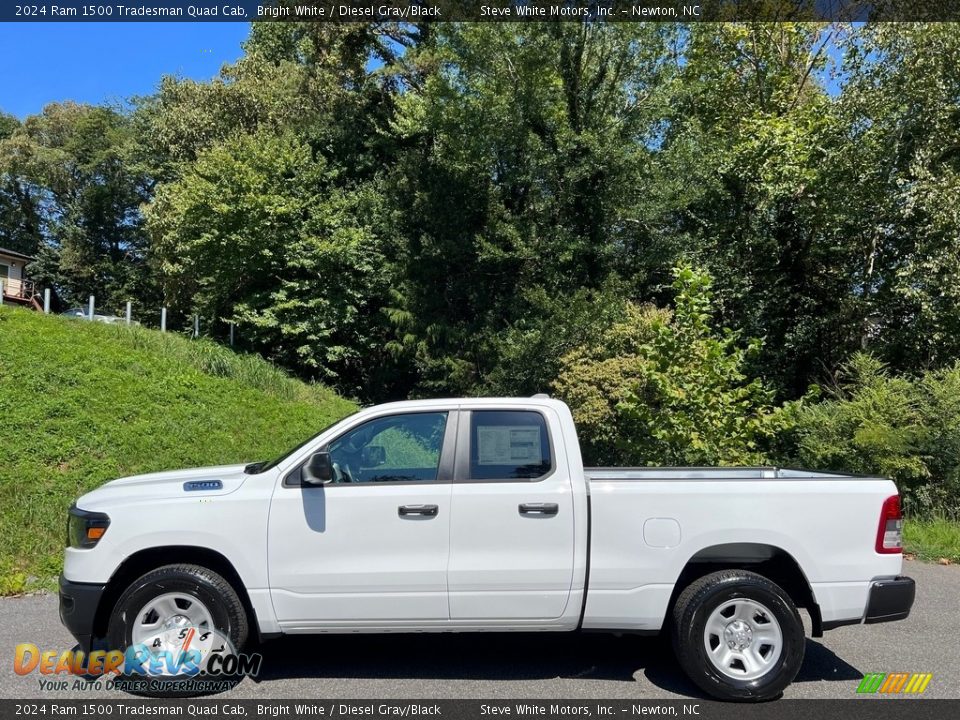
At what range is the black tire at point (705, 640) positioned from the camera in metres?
4.69

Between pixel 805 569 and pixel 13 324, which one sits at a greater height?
pixel 13 324

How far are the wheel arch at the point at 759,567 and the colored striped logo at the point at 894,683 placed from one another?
1.64 feet

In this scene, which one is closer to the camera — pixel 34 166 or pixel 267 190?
pixel 267 190

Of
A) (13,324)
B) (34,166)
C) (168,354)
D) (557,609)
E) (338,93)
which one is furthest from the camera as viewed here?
(34,166)

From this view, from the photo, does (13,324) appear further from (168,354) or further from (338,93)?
(338,93)

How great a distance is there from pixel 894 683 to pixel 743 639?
3.84ft

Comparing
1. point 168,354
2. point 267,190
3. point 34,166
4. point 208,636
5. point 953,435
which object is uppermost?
point 34,166

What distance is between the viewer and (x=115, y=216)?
45.8m

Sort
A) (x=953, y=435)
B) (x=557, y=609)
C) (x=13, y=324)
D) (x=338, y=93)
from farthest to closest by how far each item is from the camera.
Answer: (x=338, y=93) < (x=13, y=324) < (x=953, y=435) < (x=557, y=609)

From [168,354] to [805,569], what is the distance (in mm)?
16223

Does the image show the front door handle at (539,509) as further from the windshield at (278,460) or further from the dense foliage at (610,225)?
the dense foliage at (610,225)

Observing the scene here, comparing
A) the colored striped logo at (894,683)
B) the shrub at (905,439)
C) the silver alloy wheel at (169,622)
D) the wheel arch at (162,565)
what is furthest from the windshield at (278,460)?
the shrub at (905,439)

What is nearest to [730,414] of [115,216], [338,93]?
[338,93]

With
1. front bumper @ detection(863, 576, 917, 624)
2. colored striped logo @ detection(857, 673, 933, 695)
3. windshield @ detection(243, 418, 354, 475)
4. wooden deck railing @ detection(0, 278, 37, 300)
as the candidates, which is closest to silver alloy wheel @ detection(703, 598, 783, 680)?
front bumper @ detection(863, 576, 917, 624)
